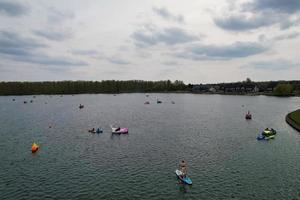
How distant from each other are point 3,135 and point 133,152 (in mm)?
37176

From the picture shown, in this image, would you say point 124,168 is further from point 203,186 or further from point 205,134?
point 205,134

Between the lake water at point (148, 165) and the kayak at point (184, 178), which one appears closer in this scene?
the lake water at point (148, 165)

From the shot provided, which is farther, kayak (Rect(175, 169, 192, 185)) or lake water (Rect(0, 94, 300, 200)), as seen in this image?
kayak (Rect(175, 169, 192, 185))

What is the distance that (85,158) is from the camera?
41000 mm

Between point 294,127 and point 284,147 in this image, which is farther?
point 294,127

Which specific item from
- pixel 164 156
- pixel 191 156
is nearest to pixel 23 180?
pixel 164 156

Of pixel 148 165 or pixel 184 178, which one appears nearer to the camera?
pixel 184 178

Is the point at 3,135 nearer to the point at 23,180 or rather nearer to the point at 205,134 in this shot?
the point at 23,180

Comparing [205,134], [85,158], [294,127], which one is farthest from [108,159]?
[294,127]

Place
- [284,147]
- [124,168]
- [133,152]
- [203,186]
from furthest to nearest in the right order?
1. [284,147]
2. [133,152]
3. [124,168]
4. [203,186]

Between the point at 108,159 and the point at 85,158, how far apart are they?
4.02 m

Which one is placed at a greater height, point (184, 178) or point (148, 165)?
point (184, 178)

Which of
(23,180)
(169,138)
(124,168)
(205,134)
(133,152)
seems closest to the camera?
(23,180)

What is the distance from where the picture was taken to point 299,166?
119ft
